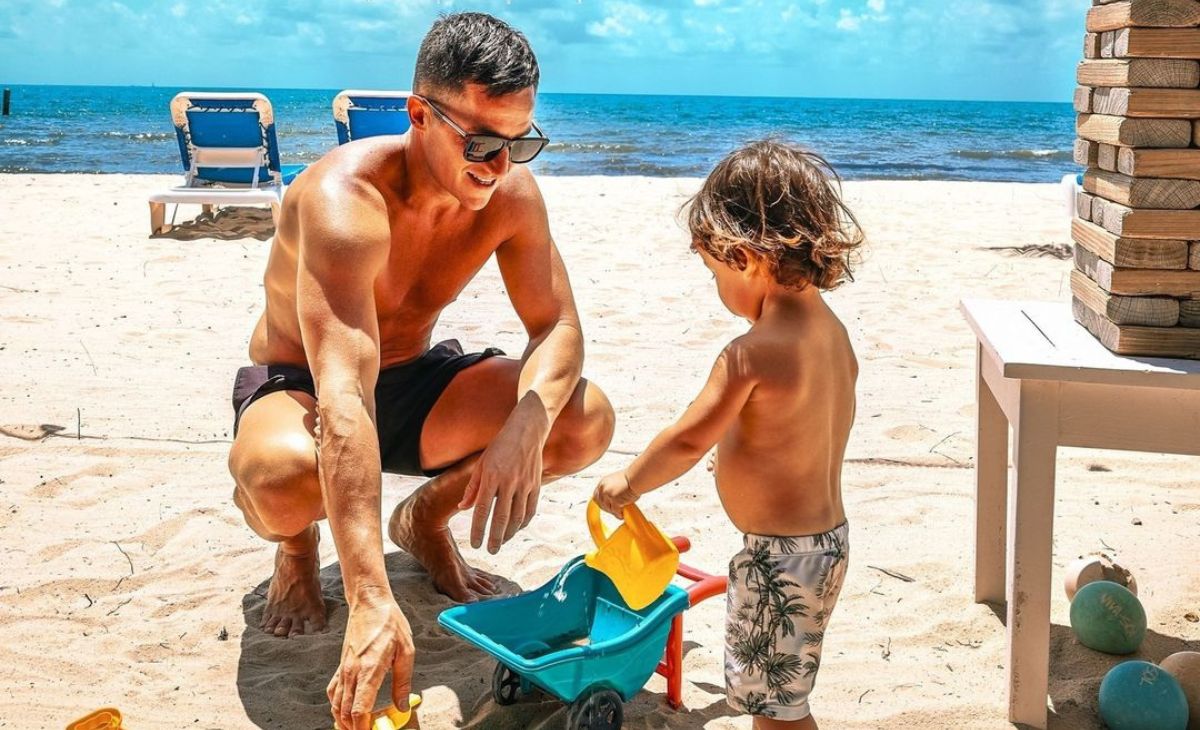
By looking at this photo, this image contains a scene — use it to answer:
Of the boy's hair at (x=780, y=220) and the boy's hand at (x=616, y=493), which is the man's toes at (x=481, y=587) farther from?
the boy's hair at (x=780, y=220)

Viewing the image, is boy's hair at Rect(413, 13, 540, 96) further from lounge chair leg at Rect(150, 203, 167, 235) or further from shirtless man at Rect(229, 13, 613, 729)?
lounge chair leg at Rect(150, 203, 167, 235)

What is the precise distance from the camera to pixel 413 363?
294 centimetres

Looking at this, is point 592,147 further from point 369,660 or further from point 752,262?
point 369,660

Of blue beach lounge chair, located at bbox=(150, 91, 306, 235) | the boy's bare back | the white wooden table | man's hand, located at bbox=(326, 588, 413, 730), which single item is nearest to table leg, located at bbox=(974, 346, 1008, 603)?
the white wooden table

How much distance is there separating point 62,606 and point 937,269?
5.75 metres

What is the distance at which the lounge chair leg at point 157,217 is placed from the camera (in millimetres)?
8523

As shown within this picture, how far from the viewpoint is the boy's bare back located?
6.64ft

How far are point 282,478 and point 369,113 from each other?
6.53m

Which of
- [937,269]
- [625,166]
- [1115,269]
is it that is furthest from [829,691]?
[625,166]

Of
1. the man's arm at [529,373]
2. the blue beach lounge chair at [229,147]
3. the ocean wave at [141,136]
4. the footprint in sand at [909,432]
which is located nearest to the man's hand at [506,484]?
the man's arm at [529,373]

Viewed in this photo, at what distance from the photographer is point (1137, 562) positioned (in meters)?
3.01

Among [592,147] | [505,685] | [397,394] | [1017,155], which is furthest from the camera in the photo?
[592,147]

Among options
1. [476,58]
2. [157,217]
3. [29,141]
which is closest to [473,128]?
[476,58]

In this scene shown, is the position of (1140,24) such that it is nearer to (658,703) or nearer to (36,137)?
(658,703)
